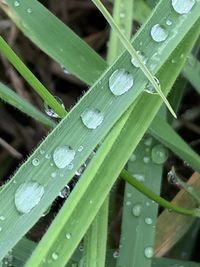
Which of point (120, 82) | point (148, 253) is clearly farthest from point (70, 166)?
point (148, 253)

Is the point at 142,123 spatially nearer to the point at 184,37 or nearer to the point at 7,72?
the point at 184,37

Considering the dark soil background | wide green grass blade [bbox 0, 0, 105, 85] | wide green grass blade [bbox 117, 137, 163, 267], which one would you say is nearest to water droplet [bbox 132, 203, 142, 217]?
wide green grass blade [bbox 117, 137, 163, 267]

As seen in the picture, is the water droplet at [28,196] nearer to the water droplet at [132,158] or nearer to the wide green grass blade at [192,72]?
the water droplet at [132,158]

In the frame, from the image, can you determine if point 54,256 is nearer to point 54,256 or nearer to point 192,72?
point 54,256

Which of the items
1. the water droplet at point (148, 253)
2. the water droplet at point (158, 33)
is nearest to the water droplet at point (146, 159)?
the water droplet at point (148, 253)

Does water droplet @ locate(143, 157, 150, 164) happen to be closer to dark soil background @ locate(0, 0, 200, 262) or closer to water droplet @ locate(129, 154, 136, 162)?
water droplet @ locate(129, 154, 136, 162)

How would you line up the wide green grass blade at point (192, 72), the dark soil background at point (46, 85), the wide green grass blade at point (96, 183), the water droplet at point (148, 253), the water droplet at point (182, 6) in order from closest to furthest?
the wide green grass blade at point (96, 183)
the water droplet at point (182, 6)
the water droplet at point (148, 253)
the wide green grass blade at point (192, 72)
the dark soil background at point (46, 85)
